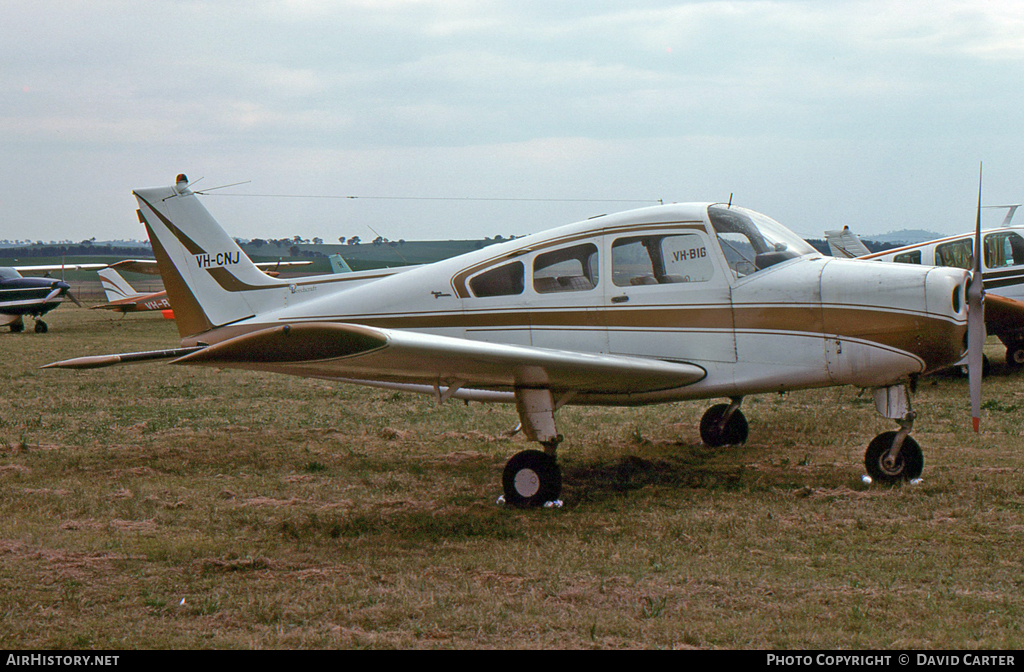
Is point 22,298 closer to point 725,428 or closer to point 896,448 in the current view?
point 725,428

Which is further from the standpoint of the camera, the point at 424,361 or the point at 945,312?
the point at 945,312

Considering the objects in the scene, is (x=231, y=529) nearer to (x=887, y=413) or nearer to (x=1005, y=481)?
(x=887, y=413)

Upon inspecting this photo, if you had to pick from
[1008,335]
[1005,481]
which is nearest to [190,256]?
[1005,481]

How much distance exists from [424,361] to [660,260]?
2472mm

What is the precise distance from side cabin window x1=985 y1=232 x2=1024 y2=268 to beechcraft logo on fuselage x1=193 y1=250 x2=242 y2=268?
12.5 m

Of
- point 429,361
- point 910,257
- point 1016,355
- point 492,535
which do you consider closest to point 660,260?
point 429,361

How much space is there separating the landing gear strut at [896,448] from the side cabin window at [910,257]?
9519 mm

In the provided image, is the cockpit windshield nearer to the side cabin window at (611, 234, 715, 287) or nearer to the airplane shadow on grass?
the side cabin window at (611, 234, 715, 287)

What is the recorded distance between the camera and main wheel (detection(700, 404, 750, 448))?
955cm

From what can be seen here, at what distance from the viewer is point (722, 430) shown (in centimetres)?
954

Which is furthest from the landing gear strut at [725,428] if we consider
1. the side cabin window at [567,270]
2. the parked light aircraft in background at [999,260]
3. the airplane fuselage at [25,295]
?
the airplane fuselage at [25,295]

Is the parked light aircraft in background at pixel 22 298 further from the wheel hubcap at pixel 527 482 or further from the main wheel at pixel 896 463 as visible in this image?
the main wheel at pixel 896 463

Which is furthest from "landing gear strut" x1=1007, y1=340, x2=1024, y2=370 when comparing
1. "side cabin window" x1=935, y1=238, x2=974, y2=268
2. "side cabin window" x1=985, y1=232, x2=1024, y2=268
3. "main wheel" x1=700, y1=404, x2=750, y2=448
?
"main wheel" x1=700, y1=404, x2=750, y2=448

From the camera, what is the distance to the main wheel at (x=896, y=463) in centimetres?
732
